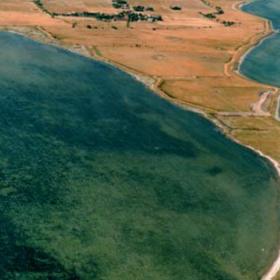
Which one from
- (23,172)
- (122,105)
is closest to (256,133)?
(122,105)

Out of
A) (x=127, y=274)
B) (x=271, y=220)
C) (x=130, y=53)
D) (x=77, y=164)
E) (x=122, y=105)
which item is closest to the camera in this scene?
(x=127, y=274)

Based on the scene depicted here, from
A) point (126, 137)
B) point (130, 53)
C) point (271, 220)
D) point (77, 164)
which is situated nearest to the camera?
point (271, 220)

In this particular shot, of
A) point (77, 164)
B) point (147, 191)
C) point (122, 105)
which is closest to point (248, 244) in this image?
point (147, 191)

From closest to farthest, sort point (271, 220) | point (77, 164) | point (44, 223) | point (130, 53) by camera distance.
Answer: point (44, 223), point (271, 220), point (77, 164), point (130, 53)

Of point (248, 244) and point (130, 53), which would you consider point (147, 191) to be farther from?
point (130, 53)

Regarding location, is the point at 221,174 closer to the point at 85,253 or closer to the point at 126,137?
the point at 126,137

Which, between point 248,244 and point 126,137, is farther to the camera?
point 126,137
